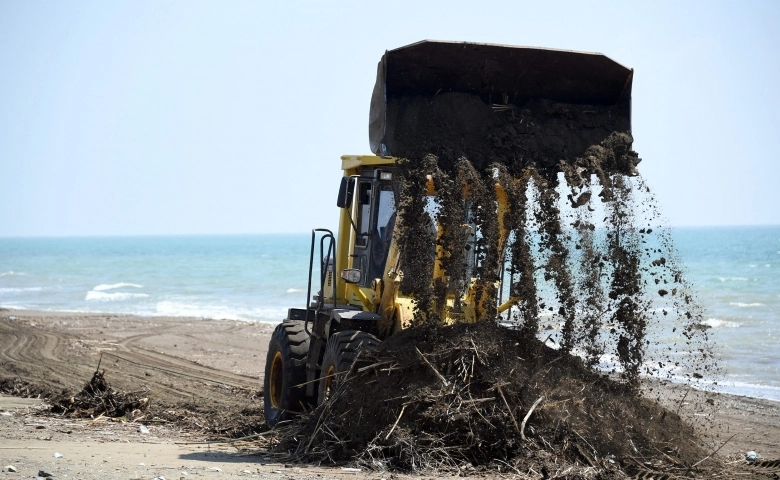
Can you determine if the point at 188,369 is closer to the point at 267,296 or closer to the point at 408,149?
the point at 408,149

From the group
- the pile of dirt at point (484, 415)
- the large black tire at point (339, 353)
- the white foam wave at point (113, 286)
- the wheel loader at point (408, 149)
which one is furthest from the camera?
the white foam wave at point (113, 286)

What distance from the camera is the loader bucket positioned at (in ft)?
26.9

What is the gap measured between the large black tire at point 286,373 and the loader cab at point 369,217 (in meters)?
1.05

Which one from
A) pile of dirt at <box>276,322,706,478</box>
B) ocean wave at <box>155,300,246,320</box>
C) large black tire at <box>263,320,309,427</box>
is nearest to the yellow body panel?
pile of dirt at <box>276,322,706,478</box>

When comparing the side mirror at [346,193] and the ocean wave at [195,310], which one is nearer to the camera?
the side mirror at [346,193]

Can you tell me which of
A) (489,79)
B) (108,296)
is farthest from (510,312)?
(108,296)

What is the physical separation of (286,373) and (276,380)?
2.72ft

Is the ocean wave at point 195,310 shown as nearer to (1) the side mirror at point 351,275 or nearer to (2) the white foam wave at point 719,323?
(2) the white foam wave at point 719,323

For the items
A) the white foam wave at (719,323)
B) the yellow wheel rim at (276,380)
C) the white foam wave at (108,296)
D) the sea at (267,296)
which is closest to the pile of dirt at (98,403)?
the yellow wheel rim at (276,380)

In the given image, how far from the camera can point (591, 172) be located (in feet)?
26.7

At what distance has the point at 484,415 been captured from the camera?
Answer: 7.12 metres

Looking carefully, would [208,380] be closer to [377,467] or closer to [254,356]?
[254,356]

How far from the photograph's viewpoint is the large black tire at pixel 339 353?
801 centimetres

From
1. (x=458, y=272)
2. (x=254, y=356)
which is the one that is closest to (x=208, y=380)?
(x=254, y=356)
